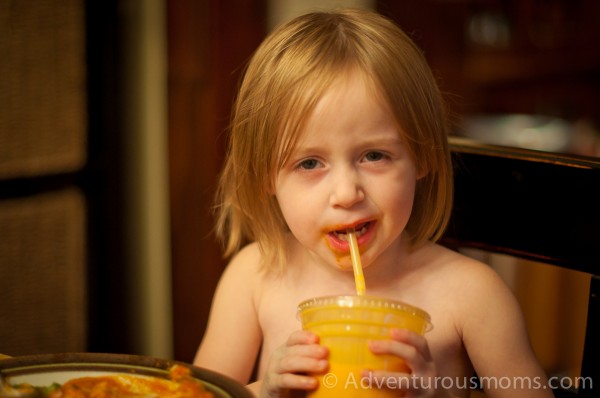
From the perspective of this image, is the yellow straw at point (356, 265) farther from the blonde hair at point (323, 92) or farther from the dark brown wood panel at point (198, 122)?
the dark brown wood panel at point (198, 122)

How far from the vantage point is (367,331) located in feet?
2.74

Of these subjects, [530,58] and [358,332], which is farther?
[530,58]

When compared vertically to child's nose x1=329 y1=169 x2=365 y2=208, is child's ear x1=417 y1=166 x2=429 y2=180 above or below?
above

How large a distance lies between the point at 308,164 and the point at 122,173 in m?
1.29

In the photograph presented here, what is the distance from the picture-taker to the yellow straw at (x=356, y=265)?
3.10 feet

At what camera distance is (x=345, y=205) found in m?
0.99

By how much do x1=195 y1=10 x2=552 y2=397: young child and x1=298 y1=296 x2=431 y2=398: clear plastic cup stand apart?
0.04 metres

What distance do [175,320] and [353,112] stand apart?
55.2 inches

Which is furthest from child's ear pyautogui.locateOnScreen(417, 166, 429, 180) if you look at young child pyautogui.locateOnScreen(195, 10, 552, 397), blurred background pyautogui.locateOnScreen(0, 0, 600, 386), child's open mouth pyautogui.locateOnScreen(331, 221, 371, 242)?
blurred background pyautogui.locateOnScreen(0, 0, 600, 386)

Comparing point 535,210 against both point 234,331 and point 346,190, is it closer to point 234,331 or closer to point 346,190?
point 346,190

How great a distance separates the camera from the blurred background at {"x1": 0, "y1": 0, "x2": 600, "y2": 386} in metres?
1.92

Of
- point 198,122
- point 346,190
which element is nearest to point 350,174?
point 346,190

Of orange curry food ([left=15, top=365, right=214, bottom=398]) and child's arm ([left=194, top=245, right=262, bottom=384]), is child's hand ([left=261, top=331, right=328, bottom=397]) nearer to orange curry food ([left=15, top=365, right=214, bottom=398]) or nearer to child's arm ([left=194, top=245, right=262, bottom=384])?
orange curry food ([left=15, top=365, right=214, bottom=398])

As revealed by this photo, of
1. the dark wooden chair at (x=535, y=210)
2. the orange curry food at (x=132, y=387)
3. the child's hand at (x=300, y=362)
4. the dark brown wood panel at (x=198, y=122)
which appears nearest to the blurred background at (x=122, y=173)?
the dark brown wood panel at (x=198, y=122)
